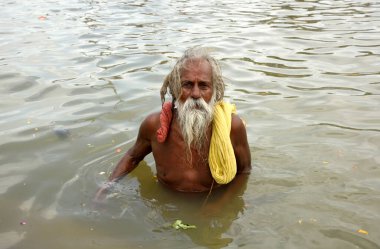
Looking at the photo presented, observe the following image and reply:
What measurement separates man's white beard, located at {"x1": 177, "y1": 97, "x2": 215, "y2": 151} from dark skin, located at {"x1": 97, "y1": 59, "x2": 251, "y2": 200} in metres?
0.05

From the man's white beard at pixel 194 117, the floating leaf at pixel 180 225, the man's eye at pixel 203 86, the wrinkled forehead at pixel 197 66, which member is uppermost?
the wrinkled forehead at pixel 197 66

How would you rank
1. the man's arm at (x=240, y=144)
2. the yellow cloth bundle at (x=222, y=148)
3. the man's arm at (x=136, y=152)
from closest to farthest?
the yellow cloth bundle at (x=222, y=148) → the man's arm at (x=240, y=144) → the man's arm at (x=136, y=152)

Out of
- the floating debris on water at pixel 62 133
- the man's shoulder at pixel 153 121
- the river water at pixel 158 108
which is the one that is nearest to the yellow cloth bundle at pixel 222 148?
the river water at pixel 158 108

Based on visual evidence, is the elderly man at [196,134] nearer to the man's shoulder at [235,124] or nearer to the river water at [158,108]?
the man's shoulder at [235,124]

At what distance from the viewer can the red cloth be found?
137 inches

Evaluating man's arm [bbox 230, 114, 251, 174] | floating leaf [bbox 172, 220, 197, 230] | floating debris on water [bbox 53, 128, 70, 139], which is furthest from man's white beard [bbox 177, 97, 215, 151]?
floating debris on water [bbox 53, 128, 70, 139]

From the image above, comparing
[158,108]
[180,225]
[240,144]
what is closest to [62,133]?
[158,108]

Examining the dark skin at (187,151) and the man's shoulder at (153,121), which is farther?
the man's shoulder at (153,121)

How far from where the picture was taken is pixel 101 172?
428 centimetres

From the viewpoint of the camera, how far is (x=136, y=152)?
3.85 meters

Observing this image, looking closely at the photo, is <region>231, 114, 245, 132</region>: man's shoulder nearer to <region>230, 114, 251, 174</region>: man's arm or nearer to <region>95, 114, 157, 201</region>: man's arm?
<region>230, 114, 251, 174</region>: man's arm

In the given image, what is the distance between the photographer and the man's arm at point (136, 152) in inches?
143

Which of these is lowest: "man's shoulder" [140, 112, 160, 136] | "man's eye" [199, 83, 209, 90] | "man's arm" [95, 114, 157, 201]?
"man's arm" [95, 114, 157, 201]

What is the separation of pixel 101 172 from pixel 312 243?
1.99 meters
